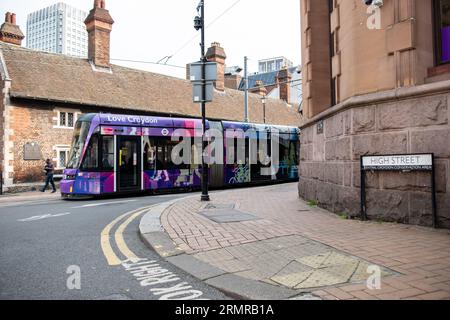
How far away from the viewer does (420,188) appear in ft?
20.2

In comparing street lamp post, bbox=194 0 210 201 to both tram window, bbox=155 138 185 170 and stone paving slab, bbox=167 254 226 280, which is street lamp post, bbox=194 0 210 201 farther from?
stone paving slab, bbox=167 254 226 280

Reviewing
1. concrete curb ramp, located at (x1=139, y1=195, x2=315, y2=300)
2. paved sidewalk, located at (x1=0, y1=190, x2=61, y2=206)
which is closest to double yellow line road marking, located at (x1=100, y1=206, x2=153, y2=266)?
concrete curb ramp, located at (x1=139, y1=195, x2=315, y2=300)

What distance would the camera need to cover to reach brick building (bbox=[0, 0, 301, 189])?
20594mm

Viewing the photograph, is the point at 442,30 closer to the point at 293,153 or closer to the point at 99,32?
the point at 293,153

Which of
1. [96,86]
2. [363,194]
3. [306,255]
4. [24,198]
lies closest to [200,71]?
[363,194]

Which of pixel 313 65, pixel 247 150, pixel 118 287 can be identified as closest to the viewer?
pixel 118 287

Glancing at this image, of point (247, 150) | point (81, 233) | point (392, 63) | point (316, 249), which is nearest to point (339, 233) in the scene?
point (316, 249)

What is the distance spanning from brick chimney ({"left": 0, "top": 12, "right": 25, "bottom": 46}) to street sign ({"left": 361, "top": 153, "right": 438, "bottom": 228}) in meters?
27.2

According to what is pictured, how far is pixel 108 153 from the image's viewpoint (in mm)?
14102

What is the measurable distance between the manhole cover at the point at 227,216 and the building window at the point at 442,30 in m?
4.68

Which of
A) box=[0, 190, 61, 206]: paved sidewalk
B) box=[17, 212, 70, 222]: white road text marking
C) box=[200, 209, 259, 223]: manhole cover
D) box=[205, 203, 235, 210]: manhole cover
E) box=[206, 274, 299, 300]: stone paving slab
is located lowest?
box=[0, 190, 61, 206]: paved sidewalk

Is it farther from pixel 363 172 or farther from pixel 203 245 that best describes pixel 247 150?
pixel 203 245

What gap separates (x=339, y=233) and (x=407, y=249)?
49.2 inches

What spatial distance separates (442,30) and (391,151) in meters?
2.43
